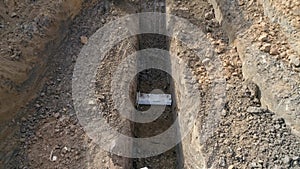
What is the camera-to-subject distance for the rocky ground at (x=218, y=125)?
3.88 m

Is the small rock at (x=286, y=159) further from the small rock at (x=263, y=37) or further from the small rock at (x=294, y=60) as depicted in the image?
the small rock at (x=263, y=37)

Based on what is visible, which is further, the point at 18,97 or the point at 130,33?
the point at 130,33

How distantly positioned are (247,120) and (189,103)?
2.15 ft

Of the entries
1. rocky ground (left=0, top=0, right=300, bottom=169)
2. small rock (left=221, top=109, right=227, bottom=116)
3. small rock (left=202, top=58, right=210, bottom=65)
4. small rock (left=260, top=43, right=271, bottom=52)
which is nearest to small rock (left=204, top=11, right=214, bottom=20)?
rocky ground (left=0, top=0, right=300, bottom=169)

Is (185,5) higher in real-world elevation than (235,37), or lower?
higher

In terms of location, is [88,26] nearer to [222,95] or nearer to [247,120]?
[222,95]

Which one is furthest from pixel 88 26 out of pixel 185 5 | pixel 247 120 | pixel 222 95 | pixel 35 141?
pixel 247 120

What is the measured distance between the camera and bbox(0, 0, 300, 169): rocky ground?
12.7ft

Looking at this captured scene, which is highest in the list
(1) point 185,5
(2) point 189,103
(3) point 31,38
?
(1) point 185,5

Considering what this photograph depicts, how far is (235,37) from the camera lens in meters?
4.61

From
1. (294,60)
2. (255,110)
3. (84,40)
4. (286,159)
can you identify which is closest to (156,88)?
(84,40)

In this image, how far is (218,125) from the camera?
4117 mm

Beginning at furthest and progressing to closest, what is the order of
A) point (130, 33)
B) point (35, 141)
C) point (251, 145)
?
point (130, 33) → point (35, 141) → point (251, 145)

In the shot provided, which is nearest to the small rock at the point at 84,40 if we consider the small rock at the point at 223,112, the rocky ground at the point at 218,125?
the rocky ground at the point at 218,125
